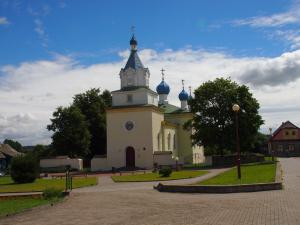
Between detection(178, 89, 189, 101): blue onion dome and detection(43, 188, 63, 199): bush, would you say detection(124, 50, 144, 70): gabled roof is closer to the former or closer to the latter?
detection(178, 89, 189, 101): blue onion dome

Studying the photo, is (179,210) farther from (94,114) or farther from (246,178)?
(94,114)

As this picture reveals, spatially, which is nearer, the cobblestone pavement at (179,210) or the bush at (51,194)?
the cobblestone pavement at (179,210)

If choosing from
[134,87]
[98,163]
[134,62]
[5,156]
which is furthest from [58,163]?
[5,156]

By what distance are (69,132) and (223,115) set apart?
23.8 metres

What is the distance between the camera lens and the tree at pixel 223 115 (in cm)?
5244

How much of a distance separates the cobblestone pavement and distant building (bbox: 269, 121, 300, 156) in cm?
7838

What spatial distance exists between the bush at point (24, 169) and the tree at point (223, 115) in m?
23.1

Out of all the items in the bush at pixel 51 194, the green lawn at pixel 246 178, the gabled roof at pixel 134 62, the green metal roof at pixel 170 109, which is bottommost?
the bush at pixel 51 194

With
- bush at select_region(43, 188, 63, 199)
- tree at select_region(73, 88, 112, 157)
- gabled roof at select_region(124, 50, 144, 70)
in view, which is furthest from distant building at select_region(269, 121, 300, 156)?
bush at select_region(43, 188, 63, 199)

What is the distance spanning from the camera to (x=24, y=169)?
35062mm

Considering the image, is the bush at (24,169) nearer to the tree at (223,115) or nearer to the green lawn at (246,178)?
the green lawn at (246,178)

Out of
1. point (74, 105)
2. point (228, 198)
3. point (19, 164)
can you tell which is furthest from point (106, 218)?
point (74, 105)

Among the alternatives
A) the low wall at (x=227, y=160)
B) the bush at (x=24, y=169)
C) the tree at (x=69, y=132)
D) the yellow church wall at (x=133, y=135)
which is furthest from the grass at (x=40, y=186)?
the tree at (x=69, y=132)

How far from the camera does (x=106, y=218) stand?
1366cm
